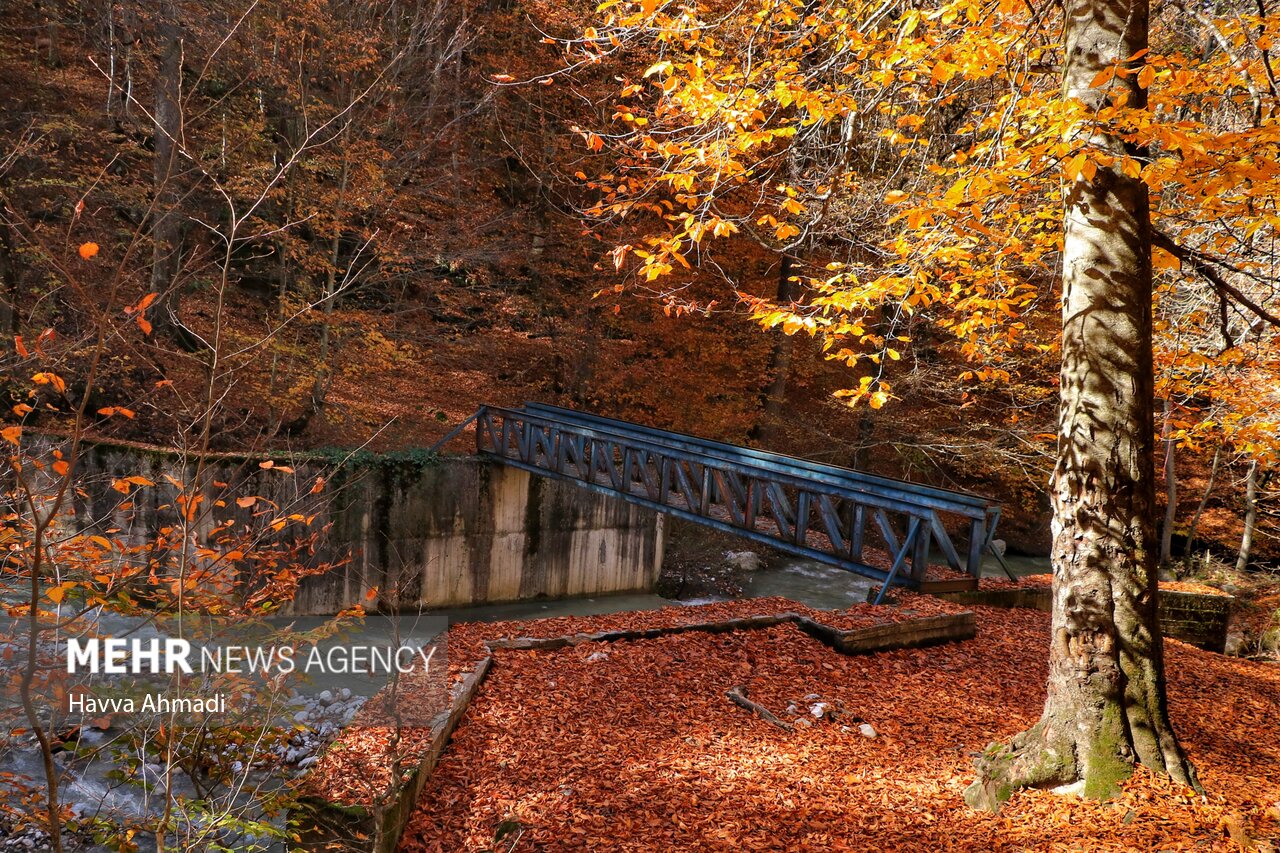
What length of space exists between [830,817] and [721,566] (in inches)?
538

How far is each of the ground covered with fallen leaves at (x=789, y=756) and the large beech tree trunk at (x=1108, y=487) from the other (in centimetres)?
24

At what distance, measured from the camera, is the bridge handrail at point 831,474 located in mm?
8758

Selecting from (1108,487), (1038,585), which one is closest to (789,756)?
(1108,487)

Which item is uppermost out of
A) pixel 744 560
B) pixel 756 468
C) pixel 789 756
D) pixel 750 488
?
pixel 756 468

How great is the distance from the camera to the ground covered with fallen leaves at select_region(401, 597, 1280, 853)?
13.9ft

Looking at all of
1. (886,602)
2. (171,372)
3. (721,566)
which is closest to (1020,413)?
(721,566)

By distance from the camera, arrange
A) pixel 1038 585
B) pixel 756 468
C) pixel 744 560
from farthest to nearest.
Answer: pixel 744 560 → pixel 1038 585 → pixel 756 468

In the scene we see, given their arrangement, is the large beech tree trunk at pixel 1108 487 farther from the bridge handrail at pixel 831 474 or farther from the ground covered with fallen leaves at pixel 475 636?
the bridge handrail at pixel 831 474

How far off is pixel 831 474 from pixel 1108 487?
566cm

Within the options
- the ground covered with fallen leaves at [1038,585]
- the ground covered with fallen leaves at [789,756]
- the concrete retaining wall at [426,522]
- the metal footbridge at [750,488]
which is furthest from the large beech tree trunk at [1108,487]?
the concrete retaining wall at [426,522]

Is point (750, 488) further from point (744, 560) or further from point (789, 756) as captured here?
point (744, 560)

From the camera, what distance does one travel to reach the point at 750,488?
34.3 ft

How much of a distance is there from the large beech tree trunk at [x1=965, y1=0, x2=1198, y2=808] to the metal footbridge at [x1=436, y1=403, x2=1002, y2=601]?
12.5 feet

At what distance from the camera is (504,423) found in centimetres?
1495
